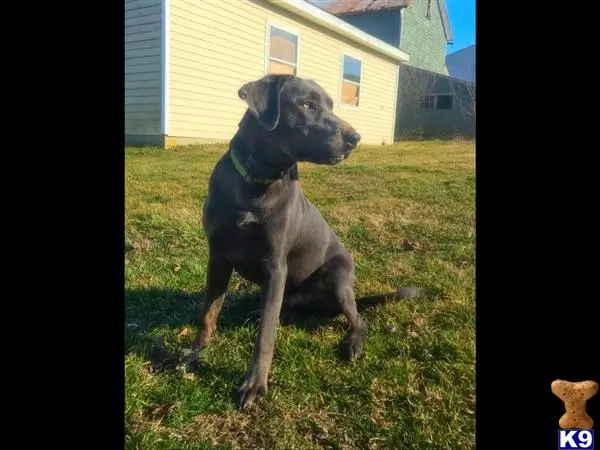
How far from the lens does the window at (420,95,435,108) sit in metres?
1.84

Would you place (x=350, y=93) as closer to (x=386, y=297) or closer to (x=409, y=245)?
(x=409, y=245)

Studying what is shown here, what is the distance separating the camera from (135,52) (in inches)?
66.4

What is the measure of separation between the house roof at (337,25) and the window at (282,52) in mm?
101

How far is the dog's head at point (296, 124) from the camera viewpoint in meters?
1.63

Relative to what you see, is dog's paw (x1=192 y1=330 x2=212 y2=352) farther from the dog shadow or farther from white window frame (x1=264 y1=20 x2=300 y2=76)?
white window frame (x1=264 y1=20 x2=300 y2=76)

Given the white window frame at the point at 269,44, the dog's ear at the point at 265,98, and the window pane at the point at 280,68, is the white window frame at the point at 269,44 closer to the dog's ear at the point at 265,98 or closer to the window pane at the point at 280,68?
the window pane at the point at 280,68

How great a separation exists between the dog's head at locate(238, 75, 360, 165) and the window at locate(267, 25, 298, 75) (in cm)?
14

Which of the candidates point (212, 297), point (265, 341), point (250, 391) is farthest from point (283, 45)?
point (250, 391)

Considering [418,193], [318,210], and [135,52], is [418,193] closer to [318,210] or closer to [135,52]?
[318,210]

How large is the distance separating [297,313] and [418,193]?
803 mm

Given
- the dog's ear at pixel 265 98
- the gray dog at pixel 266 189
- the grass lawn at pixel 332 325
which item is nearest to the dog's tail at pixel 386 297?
the grass lawn at pixel 332 325
